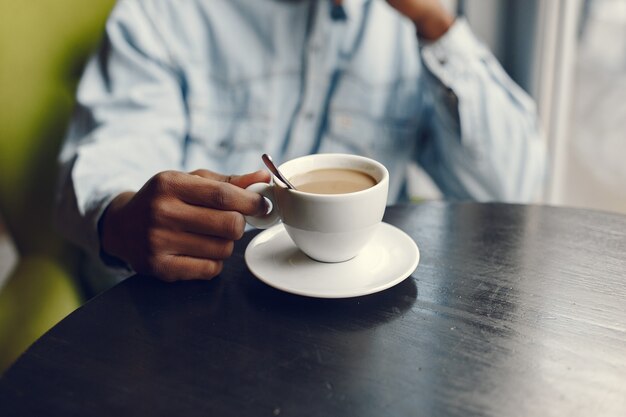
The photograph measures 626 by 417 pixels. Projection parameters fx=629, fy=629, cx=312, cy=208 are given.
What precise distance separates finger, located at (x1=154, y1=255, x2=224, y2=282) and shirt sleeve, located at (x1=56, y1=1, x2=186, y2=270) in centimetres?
29

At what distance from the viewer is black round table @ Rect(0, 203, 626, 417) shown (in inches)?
18.8

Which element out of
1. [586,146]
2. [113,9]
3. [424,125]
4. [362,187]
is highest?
[113,9]

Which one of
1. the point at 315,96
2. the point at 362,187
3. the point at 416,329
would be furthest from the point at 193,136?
the point at 416,329

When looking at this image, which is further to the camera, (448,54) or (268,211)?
(448,54)

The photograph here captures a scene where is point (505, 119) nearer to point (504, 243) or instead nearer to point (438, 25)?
point (438, 25)

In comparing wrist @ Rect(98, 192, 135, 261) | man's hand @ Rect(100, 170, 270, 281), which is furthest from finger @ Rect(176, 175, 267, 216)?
wrist @ Rect(98, 192, 135, 261)

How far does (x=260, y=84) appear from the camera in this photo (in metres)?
1.11

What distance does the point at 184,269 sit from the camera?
643 mm

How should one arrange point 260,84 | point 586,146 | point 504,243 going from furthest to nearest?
point 586,146, point 260,84, point 504,243

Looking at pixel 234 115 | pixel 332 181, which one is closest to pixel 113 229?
pixel 332 181

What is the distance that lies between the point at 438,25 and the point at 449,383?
0.69 m

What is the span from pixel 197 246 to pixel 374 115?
1.86 feet

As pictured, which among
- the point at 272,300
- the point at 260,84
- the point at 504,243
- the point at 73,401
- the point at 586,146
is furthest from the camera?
the point at 586,146

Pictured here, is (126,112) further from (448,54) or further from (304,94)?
(448,54)
